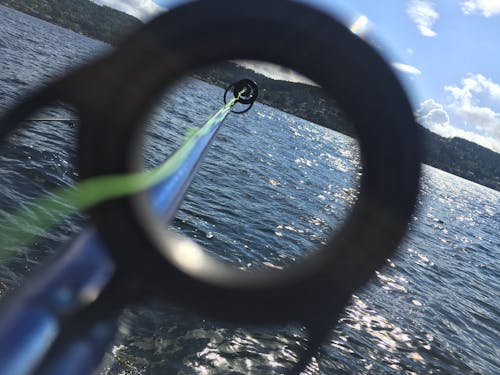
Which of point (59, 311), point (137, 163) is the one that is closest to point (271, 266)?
point (137, 163)

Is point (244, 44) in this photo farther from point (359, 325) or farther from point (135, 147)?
point (359, 325)

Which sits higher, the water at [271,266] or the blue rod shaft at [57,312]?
the blue rod shaft at [57,312]

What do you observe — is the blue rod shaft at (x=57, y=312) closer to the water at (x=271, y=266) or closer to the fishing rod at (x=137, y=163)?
the fishing rod at (x=137, y=163)

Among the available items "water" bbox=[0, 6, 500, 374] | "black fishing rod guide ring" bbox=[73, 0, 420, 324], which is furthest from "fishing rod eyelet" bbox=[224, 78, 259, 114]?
"black fishing rod guide ring" bbox=[73, 0, 420, 324]

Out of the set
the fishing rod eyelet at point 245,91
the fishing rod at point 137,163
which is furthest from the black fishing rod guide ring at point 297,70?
the fishing rod eyelet at point 245,91

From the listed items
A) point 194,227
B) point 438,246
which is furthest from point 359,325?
point 438,246

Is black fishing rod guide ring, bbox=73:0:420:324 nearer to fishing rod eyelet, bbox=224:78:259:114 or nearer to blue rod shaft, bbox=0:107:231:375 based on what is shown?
blue rod shaft, bbox=0:107:231:375

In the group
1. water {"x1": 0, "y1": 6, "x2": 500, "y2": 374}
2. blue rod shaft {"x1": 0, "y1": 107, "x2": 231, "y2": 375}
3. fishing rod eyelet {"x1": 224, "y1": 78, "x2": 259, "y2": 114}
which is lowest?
water {"x1": 0, "y1": 6, "x2": 500, "y2": 374}
